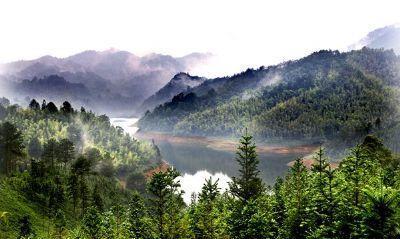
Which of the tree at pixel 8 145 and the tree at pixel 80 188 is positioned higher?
the tree at pixel 8 145

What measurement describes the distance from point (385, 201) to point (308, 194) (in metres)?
13.5

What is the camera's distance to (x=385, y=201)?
25.2 metres

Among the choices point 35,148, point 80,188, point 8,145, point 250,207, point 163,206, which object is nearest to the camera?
point 250,207

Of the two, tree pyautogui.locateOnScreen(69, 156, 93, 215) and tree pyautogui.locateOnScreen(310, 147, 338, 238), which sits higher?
tree pyautogui.locateOnScreen(310, 147, 338, 238)

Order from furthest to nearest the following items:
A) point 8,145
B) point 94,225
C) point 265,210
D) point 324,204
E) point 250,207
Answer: point 8,145, point 94,225, point 265,210, point 250,207, point 324,204

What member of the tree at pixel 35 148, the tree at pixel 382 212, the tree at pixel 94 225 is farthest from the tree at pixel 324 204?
the tree at pixel 35 148

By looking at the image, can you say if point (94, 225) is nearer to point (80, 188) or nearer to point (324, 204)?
point (324, 204)

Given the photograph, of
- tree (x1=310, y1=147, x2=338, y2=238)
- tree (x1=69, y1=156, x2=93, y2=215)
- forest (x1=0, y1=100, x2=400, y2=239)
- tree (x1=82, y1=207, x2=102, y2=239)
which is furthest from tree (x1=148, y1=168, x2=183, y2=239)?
tree (x1=69, y1=156, x2=93, y2=215)

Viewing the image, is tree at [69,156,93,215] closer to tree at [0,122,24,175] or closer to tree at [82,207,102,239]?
tree at [0,122,24,175]

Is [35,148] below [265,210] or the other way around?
the other way around

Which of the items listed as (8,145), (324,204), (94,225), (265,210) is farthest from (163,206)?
(8,145)

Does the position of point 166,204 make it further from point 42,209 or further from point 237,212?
point 42,209

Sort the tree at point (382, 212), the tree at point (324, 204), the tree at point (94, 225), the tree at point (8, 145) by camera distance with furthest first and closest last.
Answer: the tree at point (8, 145) < the tree at point (94, 225) < the tree at point (324, 204) < the tree at point (382, 212)

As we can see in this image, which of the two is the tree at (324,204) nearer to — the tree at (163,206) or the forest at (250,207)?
the forest at (250,207)
